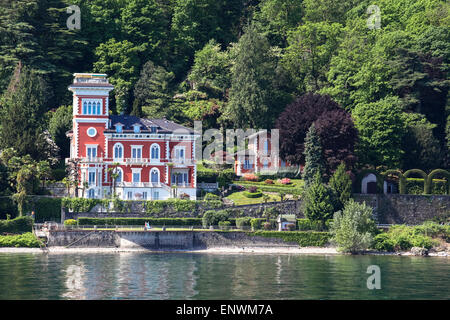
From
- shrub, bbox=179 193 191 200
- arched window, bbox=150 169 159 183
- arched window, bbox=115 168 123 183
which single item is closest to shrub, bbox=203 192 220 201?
shrub, bbox=179 193 191 200

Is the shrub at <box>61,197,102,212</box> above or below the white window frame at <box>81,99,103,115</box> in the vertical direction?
below

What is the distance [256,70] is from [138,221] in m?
26.2

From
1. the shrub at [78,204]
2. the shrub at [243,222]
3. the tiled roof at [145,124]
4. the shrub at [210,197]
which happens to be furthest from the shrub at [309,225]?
the shrub at [78,204]

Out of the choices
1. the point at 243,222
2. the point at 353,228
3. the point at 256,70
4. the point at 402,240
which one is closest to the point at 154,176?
the point at 243,222

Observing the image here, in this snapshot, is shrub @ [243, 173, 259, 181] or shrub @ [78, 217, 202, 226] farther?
shrub @ [243, 173, 259, 181]

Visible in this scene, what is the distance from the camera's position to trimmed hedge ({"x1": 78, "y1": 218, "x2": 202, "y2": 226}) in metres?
90.7

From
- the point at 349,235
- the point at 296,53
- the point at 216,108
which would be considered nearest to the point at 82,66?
the point at 216,108

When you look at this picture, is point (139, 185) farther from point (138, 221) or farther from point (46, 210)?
point (46, 210)

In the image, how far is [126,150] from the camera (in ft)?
326

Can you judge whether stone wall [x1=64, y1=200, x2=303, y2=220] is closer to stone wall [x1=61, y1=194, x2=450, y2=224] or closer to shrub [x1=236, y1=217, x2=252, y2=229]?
shrub [x1=236, y1=217, x2=252, y2=229]

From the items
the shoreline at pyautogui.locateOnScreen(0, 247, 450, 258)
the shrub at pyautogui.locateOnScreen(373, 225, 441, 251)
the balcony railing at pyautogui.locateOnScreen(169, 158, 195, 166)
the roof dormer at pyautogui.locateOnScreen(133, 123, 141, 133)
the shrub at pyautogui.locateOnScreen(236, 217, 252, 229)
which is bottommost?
the shoreline at pyautogui.locateOnScreen(0, 247, 450, 258)

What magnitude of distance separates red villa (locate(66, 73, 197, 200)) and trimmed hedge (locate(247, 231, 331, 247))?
11120 mm

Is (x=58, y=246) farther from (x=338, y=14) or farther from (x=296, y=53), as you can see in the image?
(x=338, y=14)
